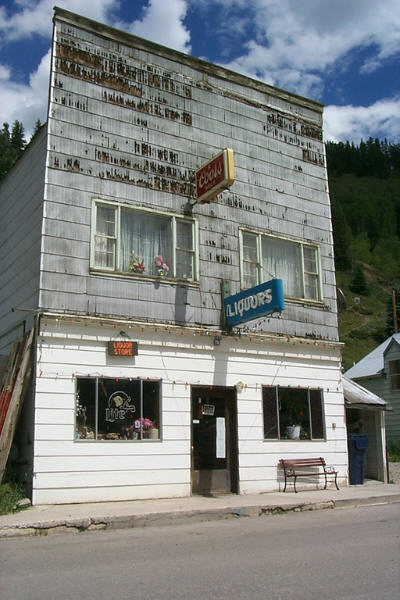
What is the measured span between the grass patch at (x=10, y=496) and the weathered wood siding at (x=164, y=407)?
331mm

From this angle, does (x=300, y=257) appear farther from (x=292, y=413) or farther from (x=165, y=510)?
(x=165, y=510)

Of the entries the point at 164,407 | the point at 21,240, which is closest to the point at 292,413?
the point at 164,407

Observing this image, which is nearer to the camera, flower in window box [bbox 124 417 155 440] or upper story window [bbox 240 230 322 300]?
flower in window box [bbox 124 417 155 440]

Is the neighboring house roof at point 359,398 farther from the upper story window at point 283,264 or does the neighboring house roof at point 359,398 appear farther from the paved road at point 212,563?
the paved road at point 212,563

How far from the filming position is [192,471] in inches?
502

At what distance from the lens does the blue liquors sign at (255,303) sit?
12.1 m

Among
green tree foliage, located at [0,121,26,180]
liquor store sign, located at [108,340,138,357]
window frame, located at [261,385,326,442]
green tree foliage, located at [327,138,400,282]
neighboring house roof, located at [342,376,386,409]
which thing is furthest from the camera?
green tree foliage, located at [327,138,400,282]

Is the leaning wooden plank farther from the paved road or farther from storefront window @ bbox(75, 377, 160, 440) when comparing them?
the paved road

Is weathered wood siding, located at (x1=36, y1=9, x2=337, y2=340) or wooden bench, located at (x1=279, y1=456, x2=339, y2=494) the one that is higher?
weathered wood siding, located at (x1=36, y1=9, x2=337, y2=340)

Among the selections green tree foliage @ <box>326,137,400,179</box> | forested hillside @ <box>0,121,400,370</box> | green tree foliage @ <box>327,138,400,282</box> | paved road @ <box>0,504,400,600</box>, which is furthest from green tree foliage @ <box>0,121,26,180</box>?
green tree foliage @ <box>326,137,400,179</box>

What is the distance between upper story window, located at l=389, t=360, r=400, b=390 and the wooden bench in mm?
14206

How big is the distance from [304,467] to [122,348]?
18.0 feet

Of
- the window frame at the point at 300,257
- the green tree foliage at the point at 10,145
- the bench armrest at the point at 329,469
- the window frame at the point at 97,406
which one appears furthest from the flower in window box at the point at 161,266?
the green tree foliage at the point at 10,145

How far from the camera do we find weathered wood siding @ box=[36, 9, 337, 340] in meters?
12.3
